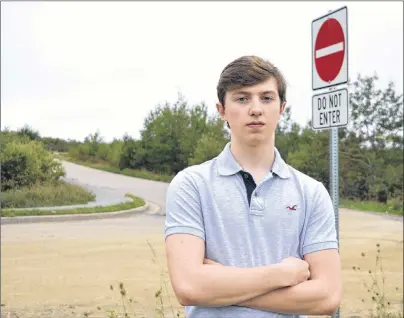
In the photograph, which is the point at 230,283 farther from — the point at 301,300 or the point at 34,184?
the point at 34,184

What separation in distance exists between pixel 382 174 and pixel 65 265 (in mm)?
19394

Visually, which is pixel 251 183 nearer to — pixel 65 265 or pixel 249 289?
pixel 249 289

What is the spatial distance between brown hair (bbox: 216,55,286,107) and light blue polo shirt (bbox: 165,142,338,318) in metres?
0.23

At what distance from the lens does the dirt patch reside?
21.8 feet

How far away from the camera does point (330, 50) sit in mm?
4391

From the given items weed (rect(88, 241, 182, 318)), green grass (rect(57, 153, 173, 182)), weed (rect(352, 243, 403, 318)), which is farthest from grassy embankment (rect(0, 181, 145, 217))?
green grass (rect(57, 153, 173, 182))

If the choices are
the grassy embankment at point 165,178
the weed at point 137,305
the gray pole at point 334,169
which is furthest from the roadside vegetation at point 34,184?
the gray pole at point 334,169

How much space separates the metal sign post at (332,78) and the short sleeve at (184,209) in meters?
2.31

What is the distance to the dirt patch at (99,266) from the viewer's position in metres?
6.63

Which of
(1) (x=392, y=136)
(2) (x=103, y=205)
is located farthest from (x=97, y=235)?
(1) (x=392, y=136)

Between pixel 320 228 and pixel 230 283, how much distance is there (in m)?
0.38

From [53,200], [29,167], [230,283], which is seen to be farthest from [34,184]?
[230,283]

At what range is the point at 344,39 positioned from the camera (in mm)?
4238

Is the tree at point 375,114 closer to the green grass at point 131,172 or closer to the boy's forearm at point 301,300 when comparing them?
the green grass at point 131,172
